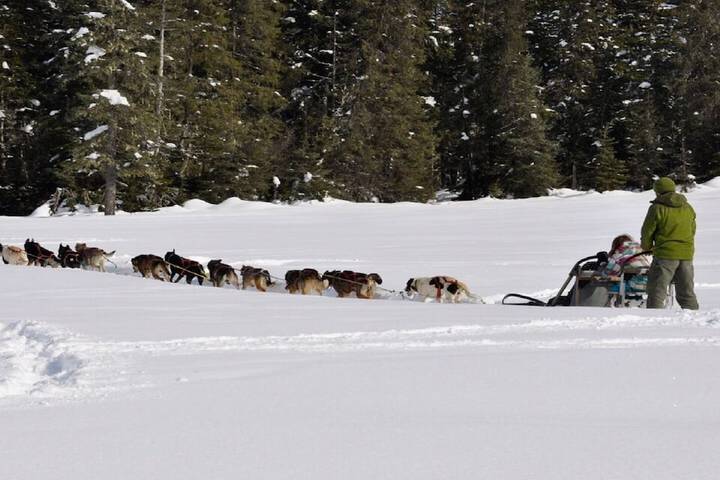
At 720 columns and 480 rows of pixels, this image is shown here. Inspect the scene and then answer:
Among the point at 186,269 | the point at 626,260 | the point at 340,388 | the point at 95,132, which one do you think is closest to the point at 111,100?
the point at 95,132

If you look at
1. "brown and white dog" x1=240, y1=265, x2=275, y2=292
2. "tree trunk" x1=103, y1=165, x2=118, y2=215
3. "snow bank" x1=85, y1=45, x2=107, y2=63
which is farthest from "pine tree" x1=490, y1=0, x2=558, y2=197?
"brown and white dog" x1=240, y1=265, x2=275, y2=292

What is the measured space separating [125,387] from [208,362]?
2.21 feet

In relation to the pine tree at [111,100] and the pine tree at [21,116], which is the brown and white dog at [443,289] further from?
the pine tree at [21,116]

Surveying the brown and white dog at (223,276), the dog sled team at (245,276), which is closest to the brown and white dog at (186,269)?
the dog sled team at (245,276)

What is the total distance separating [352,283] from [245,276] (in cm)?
148

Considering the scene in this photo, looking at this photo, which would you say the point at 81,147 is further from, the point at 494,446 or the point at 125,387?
the point at 494,446

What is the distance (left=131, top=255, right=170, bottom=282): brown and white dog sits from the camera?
9.96 m

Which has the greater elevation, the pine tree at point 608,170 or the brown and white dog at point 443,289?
the pine tree at point 608,170

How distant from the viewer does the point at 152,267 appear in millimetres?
10125

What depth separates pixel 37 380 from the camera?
4.03 m

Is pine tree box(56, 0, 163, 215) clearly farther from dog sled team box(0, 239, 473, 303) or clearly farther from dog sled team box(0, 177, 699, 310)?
dog sled team box(0, 177, 699, 310)

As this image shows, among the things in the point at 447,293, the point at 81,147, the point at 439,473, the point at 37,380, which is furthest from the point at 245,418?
the point at 81,147

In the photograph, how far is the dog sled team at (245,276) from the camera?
8414mm

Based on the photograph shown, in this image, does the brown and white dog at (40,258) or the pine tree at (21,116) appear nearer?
the brown and white dog at (40,258)
